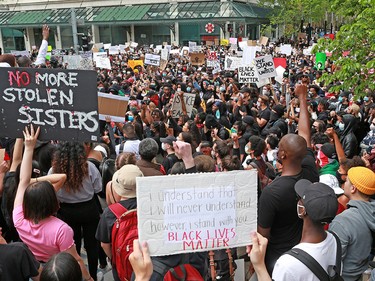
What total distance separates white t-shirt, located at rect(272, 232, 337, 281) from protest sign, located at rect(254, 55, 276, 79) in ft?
30.0

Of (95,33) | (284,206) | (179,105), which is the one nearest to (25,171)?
(284,206)

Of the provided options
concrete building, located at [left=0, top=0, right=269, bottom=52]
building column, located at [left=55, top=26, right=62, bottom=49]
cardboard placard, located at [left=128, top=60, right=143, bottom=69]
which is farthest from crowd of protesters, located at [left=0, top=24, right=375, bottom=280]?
building column, located at [left=55, top=26, right=62, bottom=49]

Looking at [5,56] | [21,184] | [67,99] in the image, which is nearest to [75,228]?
[21,184]

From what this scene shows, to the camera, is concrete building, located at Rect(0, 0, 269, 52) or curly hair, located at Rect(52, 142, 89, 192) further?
concrete building, located at Rect(0, 0, 269, 52)

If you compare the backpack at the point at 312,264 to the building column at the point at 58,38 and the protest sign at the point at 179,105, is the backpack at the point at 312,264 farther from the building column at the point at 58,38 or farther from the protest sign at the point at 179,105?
the building column at the point at 58,38

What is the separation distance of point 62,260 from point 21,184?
1242 millimetres

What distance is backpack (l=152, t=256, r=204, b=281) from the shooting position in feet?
8.43

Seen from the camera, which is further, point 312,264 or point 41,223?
point 41,223

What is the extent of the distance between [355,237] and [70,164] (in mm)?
2613

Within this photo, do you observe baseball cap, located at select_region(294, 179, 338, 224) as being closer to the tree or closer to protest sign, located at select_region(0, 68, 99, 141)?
protest sign, located at select_region(0, 68, 99, 141)

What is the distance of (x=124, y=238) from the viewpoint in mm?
3090

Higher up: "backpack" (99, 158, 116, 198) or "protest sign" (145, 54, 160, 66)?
"protest sign" (145, 54, 160, 66)

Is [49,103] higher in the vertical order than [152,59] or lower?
higher

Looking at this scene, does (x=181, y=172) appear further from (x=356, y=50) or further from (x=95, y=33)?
(x=95, y=33)
